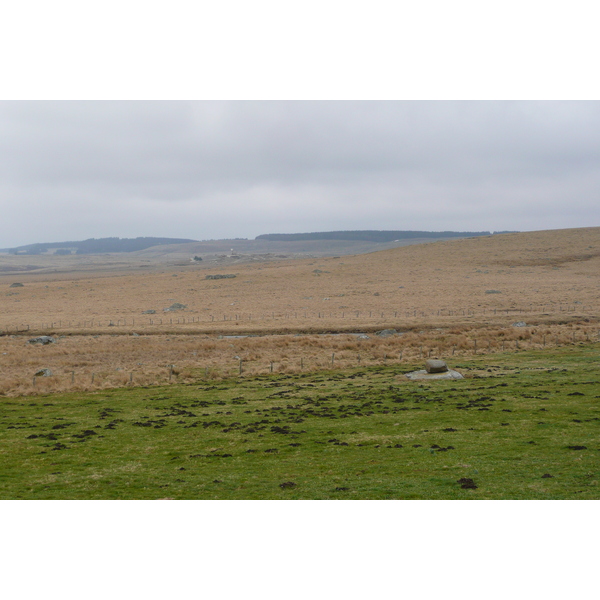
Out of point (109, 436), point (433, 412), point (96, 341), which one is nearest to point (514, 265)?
point (96, 341)

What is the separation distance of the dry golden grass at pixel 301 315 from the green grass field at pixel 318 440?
8.80 meters

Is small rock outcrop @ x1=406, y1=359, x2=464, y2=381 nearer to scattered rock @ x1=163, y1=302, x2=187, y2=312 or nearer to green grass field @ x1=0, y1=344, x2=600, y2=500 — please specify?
green grass field @ x1=0, y1=344, x2=600, y2=500

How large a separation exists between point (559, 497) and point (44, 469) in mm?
17119

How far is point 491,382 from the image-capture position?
3266cm

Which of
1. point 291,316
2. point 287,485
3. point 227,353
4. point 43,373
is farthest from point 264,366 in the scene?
point 291,316

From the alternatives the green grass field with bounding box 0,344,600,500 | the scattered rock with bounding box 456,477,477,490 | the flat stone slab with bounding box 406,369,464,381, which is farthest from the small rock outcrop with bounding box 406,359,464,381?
the scattered rock with bounding box 456,477,477,490

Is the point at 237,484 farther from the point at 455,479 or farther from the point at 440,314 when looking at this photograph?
the point at 440,314

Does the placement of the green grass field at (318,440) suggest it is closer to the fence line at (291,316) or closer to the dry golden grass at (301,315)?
the dry golden grass at (301,315)

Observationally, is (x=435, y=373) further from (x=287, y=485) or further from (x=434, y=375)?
(x=287, y=485)

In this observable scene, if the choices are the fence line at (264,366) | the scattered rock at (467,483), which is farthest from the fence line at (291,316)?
the scattered rock at (467,483)

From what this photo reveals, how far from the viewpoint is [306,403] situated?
29969mm

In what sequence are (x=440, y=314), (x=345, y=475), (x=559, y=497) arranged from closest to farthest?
1. (x=559, y=497)
2. (x=345, y=475)
3. (x=440, y=314)

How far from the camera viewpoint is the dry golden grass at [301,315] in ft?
147

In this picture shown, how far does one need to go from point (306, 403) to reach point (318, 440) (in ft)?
24.3
